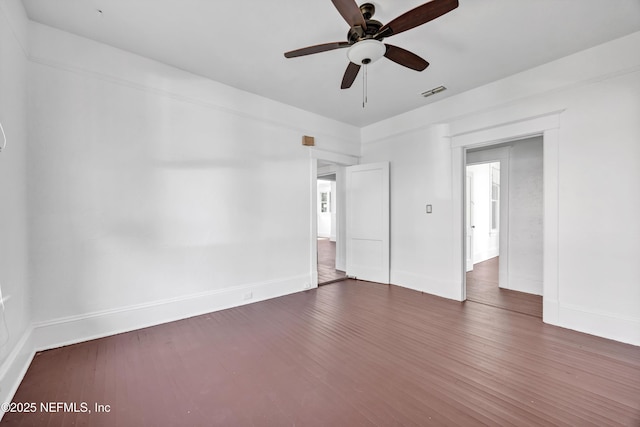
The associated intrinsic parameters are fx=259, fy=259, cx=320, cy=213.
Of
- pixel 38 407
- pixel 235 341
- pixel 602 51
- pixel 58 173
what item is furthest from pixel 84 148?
pixel 602 51

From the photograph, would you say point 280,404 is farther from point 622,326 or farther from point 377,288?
point 622,326

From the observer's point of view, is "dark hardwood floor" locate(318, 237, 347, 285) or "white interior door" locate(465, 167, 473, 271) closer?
"dark hardwood floor" locate(318, 237, 347, 285)

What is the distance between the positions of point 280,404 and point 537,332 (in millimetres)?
2858

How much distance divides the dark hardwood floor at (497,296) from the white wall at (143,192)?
306cm

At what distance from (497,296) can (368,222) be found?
93.7 inches

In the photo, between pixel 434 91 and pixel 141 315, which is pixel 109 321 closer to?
pixel 141 315

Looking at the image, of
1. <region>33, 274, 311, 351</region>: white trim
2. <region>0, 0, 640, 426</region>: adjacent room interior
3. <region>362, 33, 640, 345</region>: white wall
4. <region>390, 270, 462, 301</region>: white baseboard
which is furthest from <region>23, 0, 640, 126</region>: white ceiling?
<region>390, 270, 462, 301</region>: white baseboard

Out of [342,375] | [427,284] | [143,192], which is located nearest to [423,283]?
[427,284]

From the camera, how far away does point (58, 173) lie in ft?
8.21

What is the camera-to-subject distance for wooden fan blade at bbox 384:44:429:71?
2.20 m

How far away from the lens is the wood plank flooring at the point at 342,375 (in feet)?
5.49

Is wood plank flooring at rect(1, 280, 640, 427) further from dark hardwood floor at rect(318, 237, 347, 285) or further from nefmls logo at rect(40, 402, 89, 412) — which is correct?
dark hardwood floor at rect(318, 237, 347, 285)

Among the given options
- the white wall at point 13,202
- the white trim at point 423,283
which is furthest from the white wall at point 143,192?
the white trim at point 423,283

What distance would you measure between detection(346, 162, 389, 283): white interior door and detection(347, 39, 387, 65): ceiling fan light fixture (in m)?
2.76
